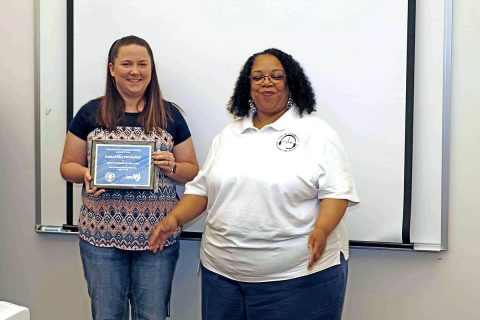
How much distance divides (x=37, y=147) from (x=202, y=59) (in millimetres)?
896

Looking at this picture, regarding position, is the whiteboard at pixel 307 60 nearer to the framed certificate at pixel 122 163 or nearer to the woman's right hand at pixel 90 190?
the framed certificate at pixel 122 163

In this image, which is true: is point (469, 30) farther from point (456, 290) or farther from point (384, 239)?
point (456, 290)

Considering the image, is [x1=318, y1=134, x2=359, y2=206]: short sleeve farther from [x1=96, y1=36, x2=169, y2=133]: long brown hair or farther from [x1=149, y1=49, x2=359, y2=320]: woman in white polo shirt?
[x1=96, y1=36, x2=169, y2=133]: long brown hair

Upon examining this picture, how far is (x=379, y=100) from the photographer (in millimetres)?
2311

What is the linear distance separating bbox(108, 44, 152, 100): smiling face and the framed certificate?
20cm

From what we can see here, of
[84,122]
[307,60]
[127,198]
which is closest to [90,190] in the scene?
[127,198]

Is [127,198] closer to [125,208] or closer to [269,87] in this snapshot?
[125,208]

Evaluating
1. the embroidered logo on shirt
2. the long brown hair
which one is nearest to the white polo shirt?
the embroidered logo on shirt

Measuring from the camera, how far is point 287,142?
1.87m

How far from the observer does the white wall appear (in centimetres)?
226

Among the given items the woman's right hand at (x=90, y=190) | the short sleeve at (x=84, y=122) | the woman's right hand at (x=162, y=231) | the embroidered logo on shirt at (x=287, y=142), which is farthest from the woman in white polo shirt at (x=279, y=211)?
the short sleeve at (x=84, y=122)

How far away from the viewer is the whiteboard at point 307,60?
2303 millimetres

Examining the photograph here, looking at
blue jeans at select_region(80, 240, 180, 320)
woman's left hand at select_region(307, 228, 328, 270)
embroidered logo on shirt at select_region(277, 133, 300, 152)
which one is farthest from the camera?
blue jeans at select_region(80, 240, 180, 320)

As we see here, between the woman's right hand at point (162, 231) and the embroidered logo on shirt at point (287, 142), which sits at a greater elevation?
the embroidered logo on shirt at point (287, 142)
